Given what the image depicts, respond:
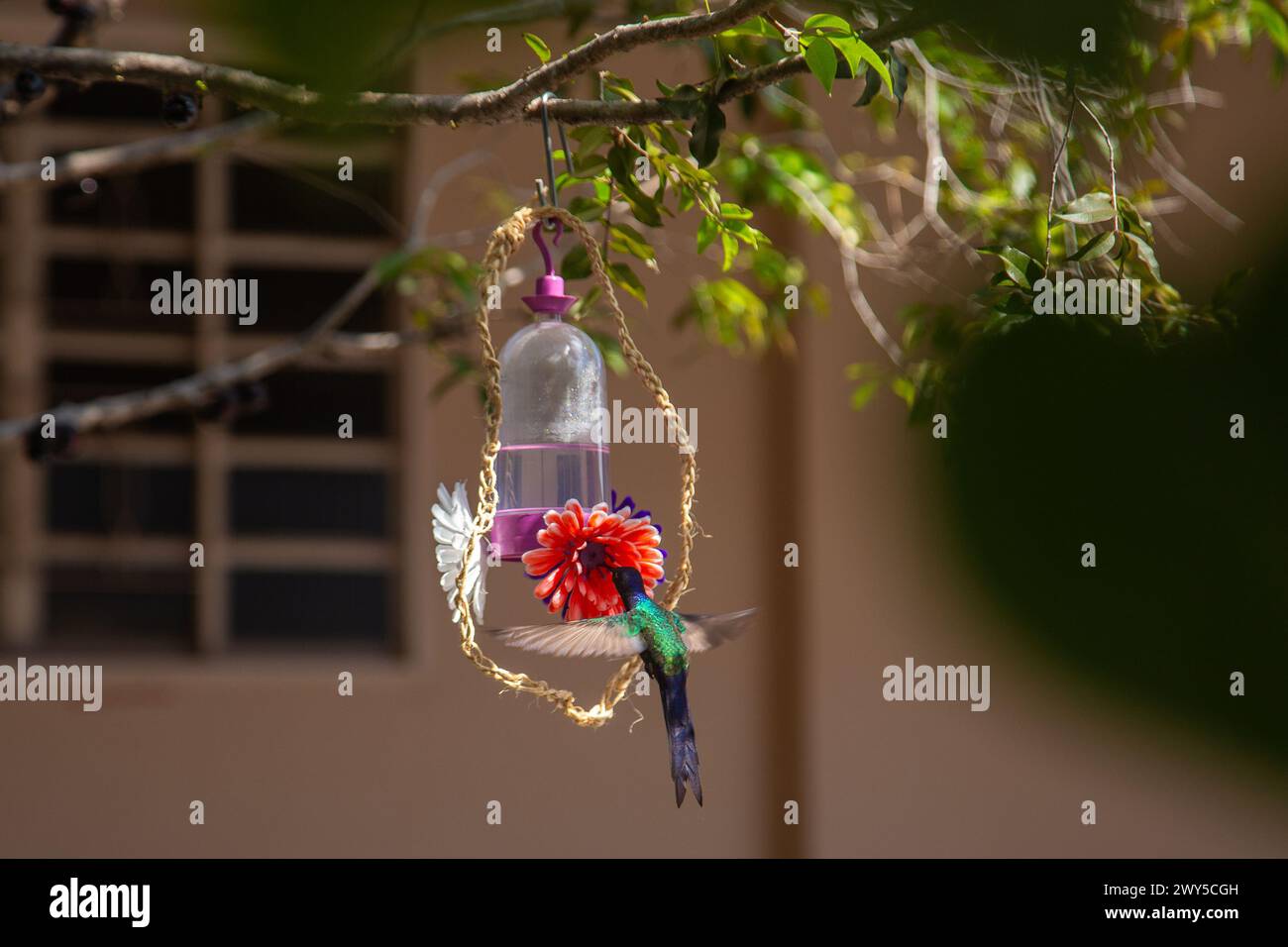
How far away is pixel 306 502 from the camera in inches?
127

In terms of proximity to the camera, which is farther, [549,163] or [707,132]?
[549,163]

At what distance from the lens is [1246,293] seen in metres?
0.15

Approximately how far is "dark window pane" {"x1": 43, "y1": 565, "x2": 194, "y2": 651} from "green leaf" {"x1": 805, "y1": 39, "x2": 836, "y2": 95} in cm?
270

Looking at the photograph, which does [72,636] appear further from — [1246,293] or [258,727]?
[1246,293]

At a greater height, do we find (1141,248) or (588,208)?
(588,208)

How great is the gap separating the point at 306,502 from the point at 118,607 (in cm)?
49

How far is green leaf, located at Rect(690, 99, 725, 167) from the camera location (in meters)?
0.91

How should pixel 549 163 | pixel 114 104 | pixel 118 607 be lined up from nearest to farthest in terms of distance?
pixel 549 163
pixel 114 104
pixel 118 607

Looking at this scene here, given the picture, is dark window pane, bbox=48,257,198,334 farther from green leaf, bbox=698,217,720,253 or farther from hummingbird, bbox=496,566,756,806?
hummingbird, bbox=496,566,756,806

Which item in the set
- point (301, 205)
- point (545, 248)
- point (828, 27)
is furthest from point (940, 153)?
point (301, 205)

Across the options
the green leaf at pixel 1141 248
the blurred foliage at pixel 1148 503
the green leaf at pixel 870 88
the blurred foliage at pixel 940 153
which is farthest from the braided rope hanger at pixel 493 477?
the blurred foliage at pixel 1148 503

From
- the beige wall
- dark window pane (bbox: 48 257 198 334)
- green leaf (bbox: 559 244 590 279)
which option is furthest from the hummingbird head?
dark window pane (bbox: 48 257 198 334)

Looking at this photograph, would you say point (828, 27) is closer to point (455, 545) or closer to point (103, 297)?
point (455, 545)

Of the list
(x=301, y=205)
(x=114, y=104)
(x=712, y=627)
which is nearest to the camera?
(x=712, y=627)
